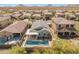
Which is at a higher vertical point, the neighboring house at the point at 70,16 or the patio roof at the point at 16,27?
the neighboring house at the point at 70,16

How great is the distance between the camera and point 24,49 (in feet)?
9.75

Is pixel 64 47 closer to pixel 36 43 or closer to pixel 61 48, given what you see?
pixel 61 48

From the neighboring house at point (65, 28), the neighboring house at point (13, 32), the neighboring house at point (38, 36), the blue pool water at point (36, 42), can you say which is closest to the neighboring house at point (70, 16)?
the neighboring house at point (65, 28)

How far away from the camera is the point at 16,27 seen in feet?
9.88

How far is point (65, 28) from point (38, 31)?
0.51 metres

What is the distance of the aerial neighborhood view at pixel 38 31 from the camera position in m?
2.98

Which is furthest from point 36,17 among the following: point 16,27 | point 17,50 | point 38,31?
point 17,50

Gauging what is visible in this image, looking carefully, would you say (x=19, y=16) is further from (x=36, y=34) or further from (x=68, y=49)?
(x=68, y=49)

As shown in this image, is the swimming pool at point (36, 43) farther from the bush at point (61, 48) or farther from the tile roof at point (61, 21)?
the tile roof at point (61, 21)

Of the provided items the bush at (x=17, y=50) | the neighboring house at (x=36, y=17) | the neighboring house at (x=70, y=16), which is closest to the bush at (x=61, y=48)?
the bush at (x=17, y=50)

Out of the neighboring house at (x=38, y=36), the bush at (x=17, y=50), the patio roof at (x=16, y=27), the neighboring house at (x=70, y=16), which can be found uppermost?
the neighboring house at (x=70, y=16)

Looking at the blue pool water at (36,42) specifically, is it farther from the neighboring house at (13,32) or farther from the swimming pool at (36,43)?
the neighboring house at (13,32)

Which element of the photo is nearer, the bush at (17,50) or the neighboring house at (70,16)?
the bush at (17,50)

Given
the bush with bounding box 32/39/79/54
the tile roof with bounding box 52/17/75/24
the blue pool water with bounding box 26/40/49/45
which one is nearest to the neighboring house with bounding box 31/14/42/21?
the tile roof with bounding box 52/17/75/24
